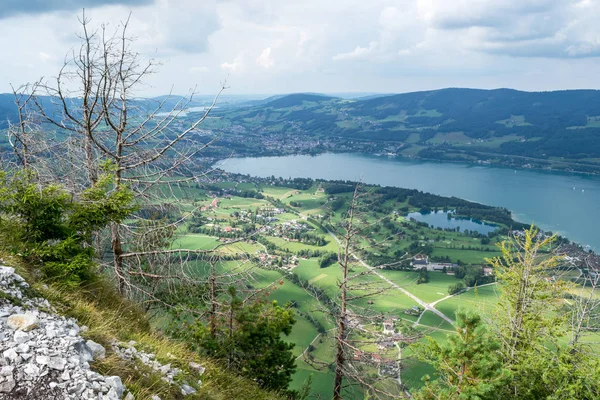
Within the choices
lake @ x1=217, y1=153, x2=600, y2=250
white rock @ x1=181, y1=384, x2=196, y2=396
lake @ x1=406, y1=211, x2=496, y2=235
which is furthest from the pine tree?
lake @ x1=406, y1=211, x2=496, y2=235

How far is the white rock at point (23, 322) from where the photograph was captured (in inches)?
153

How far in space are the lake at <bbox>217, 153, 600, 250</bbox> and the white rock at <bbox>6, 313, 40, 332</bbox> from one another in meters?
72.9

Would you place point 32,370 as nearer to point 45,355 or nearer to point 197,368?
point 45,355

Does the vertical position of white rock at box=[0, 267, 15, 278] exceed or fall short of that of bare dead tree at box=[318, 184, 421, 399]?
it exceeds it

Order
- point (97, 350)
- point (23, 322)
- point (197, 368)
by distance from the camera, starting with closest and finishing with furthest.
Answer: point (23, 322)
point (97, 350)
point (197, 368)

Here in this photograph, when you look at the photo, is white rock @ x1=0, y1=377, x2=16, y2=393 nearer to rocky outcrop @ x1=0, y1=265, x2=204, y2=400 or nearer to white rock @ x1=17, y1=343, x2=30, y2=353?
rocky outcrop @ x1=0, y1=265, x2=204, y2=400

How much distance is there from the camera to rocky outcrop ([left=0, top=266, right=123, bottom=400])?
3.37 m

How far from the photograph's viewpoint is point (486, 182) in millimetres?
111625

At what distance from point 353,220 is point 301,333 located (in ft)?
88.7

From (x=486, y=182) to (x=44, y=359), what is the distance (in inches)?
4837

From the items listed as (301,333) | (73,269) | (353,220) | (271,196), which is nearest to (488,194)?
(271,196)

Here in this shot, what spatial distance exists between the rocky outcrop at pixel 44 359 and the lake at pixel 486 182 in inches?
2857

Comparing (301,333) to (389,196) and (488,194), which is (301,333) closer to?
(389,196)

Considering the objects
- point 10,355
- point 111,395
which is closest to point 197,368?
point 111,395
